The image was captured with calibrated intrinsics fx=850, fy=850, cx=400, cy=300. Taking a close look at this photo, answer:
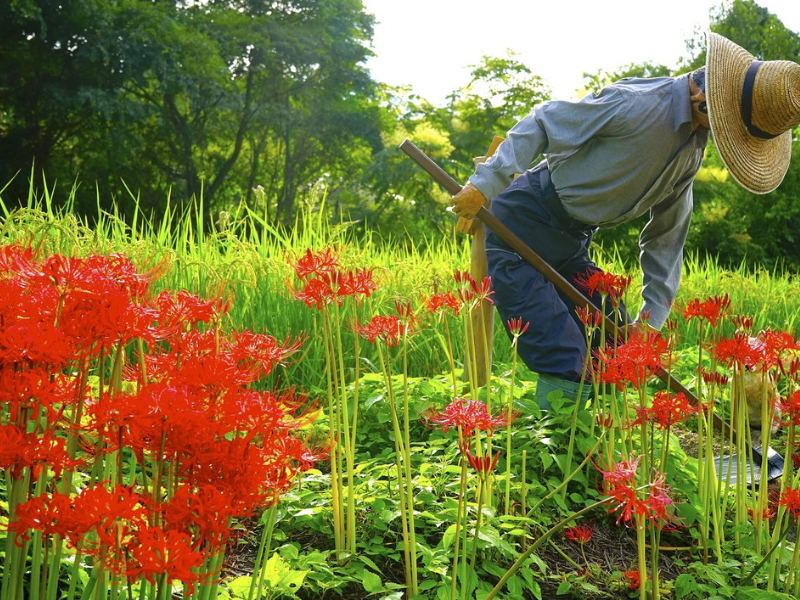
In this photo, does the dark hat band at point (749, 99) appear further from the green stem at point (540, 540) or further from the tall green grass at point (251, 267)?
the green stem at point (540, 540)

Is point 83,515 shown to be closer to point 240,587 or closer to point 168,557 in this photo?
point 168,557

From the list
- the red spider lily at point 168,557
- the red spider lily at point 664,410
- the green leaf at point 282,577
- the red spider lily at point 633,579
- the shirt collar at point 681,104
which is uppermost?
the shirt collar at point 681,104

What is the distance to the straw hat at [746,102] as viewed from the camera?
Result: 3697mm

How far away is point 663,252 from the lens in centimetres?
Result: 445

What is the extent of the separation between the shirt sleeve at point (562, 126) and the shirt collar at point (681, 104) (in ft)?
0.83

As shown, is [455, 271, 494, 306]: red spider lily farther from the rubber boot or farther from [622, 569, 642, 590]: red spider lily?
the rubber boot

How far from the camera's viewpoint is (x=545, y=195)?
4.27m

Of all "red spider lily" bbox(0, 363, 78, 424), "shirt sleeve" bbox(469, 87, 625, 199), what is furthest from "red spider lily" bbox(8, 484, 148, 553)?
"shirt sleeve" bbox(469, 87, 625, 199)

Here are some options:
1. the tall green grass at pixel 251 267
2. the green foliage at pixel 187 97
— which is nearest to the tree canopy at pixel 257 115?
the green foliage at pixel 187 97

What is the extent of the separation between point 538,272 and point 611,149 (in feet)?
2.20

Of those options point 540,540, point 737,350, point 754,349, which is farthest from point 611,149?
point 540,540

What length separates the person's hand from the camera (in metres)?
3.63

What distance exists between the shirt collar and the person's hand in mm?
1018

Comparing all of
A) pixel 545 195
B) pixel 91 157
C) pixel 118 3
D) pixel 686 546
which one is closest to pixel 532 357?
pixel 545 195
